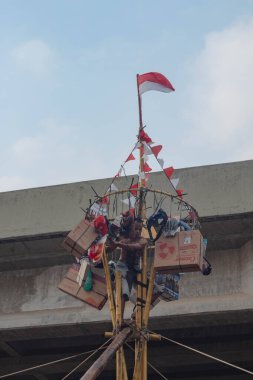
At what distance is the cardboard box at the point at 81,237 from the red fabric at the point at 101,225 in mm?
87

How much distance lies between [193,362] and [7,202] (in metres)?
5.90

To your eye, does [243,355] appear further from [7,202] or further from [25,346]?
[7,202]

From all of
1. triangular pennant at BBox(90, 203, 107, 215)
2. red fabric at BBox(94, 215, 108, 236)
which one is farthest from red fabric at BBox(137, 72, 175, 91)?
red fabric at BBox(94, 215, 108, 236)

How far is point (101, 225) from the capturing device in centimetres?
1024

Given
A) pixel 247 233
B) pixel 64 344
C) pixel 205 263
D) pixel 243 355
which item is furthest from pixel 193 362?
pixel 205 263

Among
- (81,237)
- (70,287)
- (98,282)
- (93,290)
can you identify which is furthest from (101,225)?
(70,287)

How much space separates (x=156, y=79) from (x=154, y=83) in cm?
7

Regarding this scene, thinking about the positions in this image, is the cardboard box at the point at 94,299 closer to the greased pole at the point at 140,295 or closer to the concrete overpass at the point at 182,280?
the greased pole at the point at 140,295

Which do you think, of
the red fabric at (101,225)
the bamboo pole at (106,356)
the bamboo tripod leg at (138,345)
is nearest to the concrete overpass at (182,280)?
the red fabric at (101,225)

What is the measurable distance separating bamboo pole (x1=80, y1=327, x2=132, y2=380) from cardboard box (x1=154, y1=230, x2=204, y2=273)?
3.32 feet

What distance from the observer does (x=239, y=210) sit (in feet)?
43.3

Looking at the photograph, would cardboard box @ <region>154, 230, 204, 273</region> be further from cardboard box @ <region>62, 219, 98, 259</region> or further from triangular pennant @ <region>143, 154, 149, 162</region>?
triangular pennant @ <region>143, 154, 149, 162</region>

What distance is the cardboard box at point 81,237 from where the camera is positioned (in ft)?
33.6

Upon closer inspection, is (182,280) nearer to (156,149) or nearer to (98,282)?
(98,282)
